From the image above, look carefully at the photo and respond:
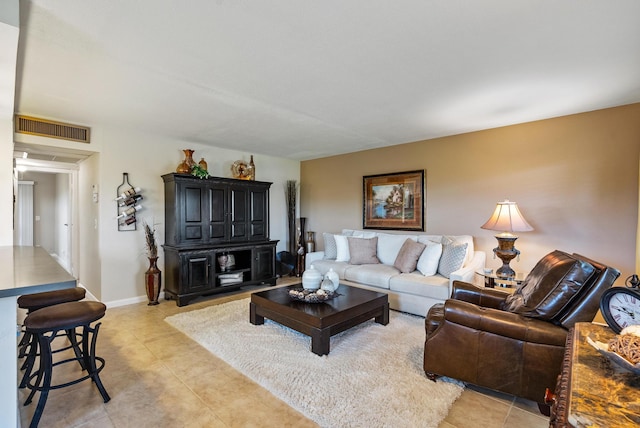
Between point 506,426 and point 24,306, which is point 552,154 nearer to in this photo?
point 506,426

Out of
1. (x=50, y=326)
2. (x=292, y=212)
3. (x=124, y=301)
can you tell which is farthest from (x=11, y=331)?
(x=292, y=212)

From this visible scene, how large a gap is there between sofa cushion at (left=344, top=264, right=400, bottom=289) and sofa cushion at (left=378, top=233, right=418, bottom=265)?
195 millimetres

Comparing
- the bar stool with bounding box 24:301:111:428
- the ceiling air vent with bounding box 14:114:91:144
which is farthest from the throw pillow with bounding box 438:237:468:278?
the ceiling air vent with bounding box 14:114:91:144

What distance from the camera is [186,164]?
4488mm

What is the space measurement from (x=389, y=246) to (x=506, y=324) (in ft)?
8.61

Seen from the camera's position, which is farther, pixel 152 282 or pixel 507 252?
pixel 152 282

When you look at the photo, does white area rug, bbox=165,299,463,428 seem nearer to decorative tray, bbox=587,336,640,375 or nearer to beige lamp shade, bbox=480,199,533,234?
decorative tray, bbox=587,336,640,375

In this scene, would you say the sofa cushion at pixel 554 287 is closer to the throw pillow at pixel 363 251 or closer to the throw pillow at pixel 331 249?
the throw pillow at pixel 363 251

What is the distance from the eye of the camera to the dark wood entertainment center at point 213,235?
167 inches

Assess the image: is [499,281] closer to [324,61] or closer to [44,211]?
[324,61]

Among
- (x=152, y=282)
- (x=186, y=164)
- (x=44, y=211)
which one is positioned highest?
(x=186, y=164)

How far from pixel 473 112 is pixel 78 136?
470 cm

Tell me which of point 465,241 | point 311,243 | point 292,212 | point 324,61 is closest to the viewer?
point 324,61

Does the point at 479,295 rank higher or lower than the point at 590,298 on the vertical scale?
lower
